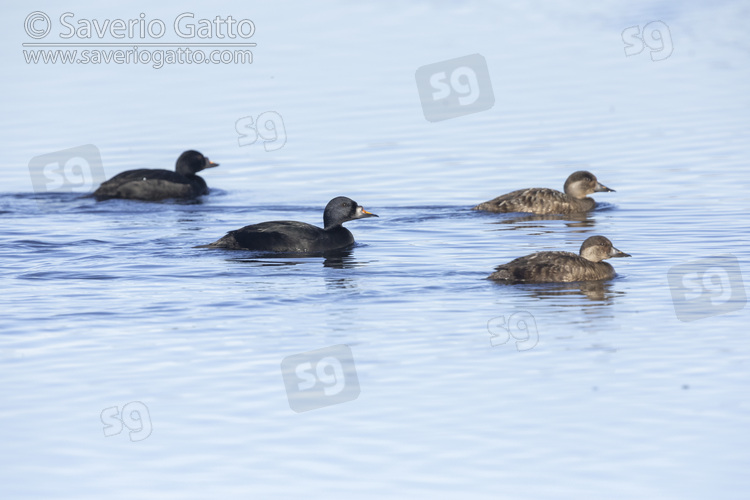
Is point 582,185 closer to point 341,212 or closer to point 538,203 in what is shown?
point 538,203

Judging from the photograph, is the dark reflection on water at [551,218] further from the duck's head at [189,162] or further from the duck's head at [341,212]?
the duck's head at [189,162]

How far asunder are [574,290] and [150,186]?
9494 millimetres

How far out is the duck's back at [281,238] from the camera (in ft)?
53.0

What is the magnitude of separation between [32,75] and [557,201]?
15642 mm

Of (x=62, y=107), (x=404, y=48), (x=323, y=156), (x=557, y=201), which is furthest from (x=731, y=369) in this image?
(x=404, y=48)

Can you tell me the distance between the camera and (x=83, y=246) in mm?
16688

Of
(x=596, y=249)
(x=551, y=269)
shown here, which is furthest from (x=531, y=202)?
(x=551, y=269)

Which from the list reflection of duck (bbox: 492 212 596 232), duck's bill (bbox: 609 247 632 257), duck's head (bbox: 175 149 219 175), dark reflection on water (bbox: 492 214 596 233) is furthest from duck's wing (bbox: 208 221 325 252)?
duck's head (bbox: 175 149 219 175)

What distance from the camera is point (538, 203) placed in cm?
1911

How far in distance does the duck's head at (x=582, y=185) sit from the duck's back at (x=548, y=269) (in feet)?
18.4

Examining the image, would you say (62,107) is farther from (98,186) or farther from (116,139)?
(98,186)

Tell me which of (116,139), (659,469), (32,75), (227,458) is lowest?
(659,469)

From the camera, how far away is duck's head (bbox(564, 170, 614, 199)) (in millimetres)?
19547

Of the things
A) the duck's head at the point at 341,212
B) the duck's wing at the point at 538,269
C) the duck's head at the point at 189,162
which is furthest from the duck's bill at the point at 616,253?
the duck's head at the point at 189,162
